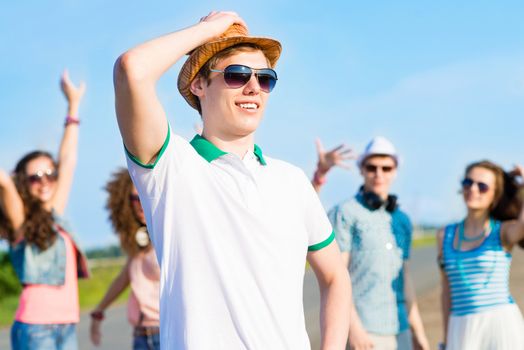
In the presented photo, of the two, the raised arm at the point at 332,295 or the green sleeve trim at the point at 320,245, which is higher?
the green sleeve trim at the point at 320,245

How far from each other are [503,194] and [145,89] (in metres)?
4.97

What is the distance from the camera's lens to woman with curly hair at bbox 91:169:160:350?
6.33 m

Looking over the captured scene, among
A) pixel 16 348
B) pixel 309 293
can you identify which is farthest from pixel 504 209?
pixel 309 293

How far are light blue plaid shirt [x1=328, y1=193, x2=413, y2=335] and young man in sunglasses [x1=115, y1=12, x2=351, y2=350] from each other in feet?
10.8

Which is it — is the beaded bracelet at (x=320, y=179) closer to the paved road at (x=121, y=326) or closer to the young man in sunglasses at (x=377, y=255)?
the young man in sunglasses at (x=377, y=255)

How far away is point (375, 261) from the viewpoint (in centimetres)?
623

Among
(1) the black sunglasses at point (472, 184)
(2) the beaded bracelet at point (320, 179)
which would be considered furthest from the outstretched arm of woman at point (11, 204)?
(1) the black sunglasses at point (472, 184)

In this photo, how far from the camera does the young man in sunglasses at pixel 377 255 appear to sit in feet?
19.9

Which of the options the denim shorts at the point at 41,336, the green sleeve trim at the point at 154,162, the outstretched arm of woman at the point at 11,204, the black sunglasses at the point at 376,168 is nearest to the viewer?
the green sleeve trim at the point at 154,162

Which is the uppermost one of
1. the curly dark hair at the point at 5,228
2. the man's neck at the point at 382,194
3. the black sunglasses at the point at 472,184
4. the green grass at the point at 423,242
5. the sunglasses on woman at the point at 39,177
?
the green grass at the point at 423,242

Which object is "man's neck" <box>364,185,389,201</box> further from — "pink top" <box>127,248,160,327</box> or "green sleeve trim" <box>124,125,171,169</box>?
"green sleeve trim" <box>124,125,171,169</box>

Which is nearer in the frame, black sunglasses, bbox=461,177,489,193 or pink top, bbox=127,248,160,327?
pink top, bbox=127,248,160,327

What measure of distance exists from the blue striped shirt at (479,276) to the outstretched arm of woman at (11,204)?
3.11 metres

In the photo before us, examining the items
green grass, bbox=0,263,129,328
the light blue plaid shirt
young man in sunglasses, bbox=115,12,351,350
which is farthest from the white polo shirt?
green grass, bbox=0,263,129,328
